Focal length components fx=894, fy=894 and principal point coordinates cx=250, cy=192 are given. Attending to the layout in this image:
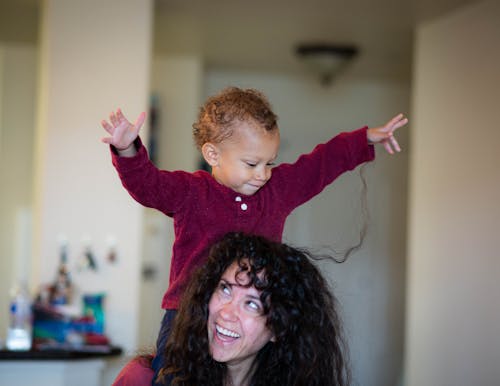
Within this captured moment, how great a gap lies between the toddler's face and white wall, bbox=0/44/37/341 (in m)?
3.87

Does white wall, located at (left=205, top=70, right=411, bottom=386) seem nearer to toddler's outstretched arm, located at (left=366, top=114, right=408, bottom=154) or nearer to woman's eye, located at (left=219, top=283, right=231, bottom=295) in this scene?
toddler's outstretched arm, located at (left=366, top=114, right=408, bottom=154)

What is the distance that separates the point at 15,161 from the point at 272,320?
4.01 m

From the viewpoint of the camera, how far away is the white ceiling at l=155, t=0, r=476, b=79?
4.40 metres

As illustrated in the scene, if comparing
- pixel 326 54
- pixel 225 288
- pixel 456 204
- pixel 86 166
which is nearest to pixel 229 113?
pixel 225 288

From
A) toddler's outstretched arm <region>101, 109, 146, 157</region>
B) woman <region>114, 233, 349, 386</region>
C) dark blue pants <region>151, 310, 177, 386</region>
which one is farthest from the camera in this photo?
dark blue pants <region>151, 310, 177, 386</region>

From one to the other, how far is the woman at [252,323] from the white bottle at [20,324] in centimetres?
184

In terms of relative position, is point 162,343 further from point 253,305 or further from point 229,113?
point 229,113

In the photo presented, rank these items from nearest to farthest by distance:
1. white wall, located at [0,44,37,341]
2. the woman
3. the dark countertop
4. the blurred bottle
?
the woman, the dark countertop, the blurred bottle, white wall, located at [0,44,37,341]

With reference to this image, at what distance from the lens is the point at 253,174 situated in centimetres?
195

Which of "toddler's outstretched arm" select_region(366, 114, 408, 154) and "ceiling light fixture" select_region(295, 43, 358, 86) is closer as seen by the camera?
"toddler's outstretched arm" select_region(366, 114, 408, 154)

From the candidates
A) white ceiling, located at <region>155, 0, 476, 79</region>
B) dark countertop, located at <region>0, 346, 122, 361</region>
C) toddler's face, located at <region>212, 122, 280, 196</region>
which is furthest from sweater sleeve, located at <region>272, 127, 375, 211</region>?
white ceiling, located at <region>155, 0, 476, 79</region>

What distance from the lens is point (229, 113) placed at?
1.99 meters

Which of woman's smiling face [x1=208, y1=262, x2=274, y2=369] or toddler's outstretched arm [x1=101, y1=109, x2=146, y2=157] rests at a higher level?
toddler's outstretched arm [x1=101, y1=109, x2=146, y2=157]

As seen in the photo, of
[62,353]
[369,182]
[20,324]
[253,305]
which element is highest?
[369,182]
